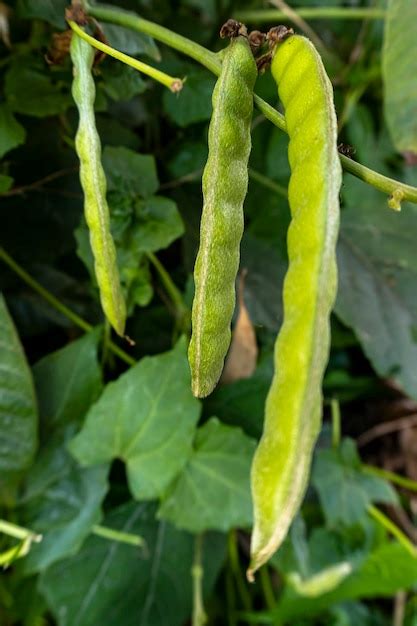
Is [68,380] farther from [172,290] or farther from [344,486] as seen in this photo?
[344,486]

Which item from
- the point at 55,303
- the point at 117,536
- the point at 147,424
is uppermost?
the point at 55,303

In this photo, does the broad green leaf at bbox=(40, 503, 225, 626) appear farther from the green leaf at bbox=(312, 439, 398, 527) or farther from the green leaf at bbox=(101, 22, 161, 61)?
the green leaf at bbox=(101, 22, 161, 61)

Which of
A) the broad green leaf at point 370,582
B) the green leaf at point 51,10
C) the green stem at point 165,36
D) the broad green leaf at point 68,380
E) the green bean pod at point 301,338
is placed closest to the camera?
the green bean pod at point 301,338

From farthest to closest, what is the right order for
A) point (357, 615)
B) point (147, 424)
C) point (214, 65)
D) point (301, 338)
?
point (357, 615) < point (147, 424) < point (214, 65) < point (301, 338)

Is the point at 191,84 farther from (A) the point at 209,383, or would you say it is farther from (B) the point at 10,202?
(A) the point at 209,383

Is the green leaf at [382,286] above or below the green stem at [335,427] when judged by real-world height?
above

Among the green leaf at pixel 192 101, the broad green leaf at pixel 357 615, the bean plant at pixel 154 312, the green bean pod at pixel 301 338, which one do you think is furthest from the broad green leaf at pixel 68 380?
the broad green leaf at pixel 357 615

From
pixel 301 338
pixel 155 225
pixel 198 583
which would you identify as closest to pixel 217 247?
pixel 301 338

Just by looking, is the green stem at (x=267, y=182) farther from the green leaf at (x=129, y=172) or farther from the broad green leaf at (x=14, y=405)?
the broad green leaf at (x=14, y=405)
